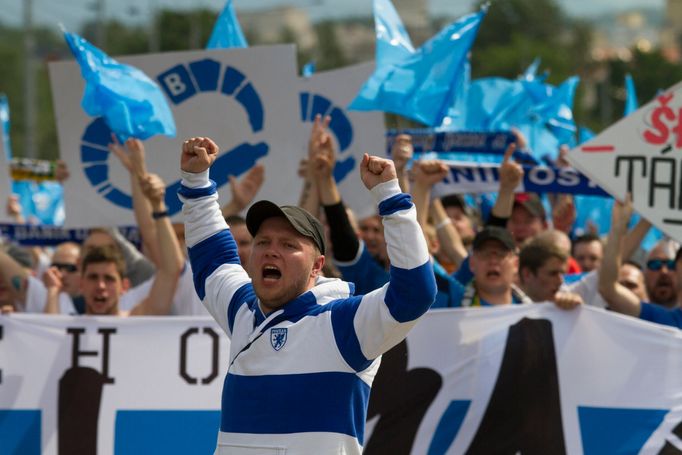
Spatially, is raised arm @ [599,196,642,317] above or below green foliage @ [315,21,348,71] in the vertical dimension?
below

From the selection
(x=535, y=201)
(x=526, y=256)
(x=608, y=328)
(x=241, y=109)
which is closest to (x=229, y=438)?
(x=608, y=328)

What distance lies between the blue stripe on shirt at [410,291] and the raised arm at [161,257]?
9.25ft

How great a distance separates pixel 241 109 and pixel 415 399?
244 cm

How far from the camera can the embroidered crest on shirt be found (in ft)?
15.7

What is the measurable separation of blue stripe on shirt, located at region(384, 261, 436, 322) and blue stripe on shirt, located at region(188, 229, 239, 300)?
98 centimetres

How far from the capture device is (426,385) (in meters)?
6.95

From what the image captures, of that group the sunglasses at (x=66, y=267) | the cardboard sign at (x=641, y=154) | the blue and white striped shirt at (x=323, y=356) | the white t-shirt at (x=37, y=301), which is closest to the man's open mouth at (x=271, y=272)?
the blue and white striped shirt at (x=323, y=356)

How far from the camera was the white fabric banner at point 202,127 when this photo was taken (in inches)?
335

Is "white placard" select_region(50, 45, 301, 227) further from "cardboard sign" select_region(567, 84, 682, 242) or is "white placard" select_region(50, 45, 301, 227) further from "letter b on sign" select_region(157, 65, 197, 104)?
"cardboard sign" select_region(567, 84, 682, 242)

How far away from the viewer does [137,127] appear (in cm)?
763

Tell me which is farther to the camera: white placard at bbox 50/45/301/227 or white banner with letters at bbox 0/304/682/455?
white placard at bbox 50/45/301/227

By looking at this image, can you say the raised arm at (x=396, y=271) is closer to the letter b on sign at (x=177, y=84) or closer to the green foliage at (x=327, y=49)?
the letter b on sign at (x=177, y=84)

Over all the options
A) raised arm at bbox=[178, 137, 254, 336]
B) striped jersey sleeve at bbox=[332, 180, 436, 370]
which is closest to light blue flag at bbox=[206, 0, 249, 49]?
raised arm at bbox=[178, 137, 254, 336]

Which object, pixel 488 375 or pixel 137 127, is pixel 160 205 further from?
pixel 488 375
